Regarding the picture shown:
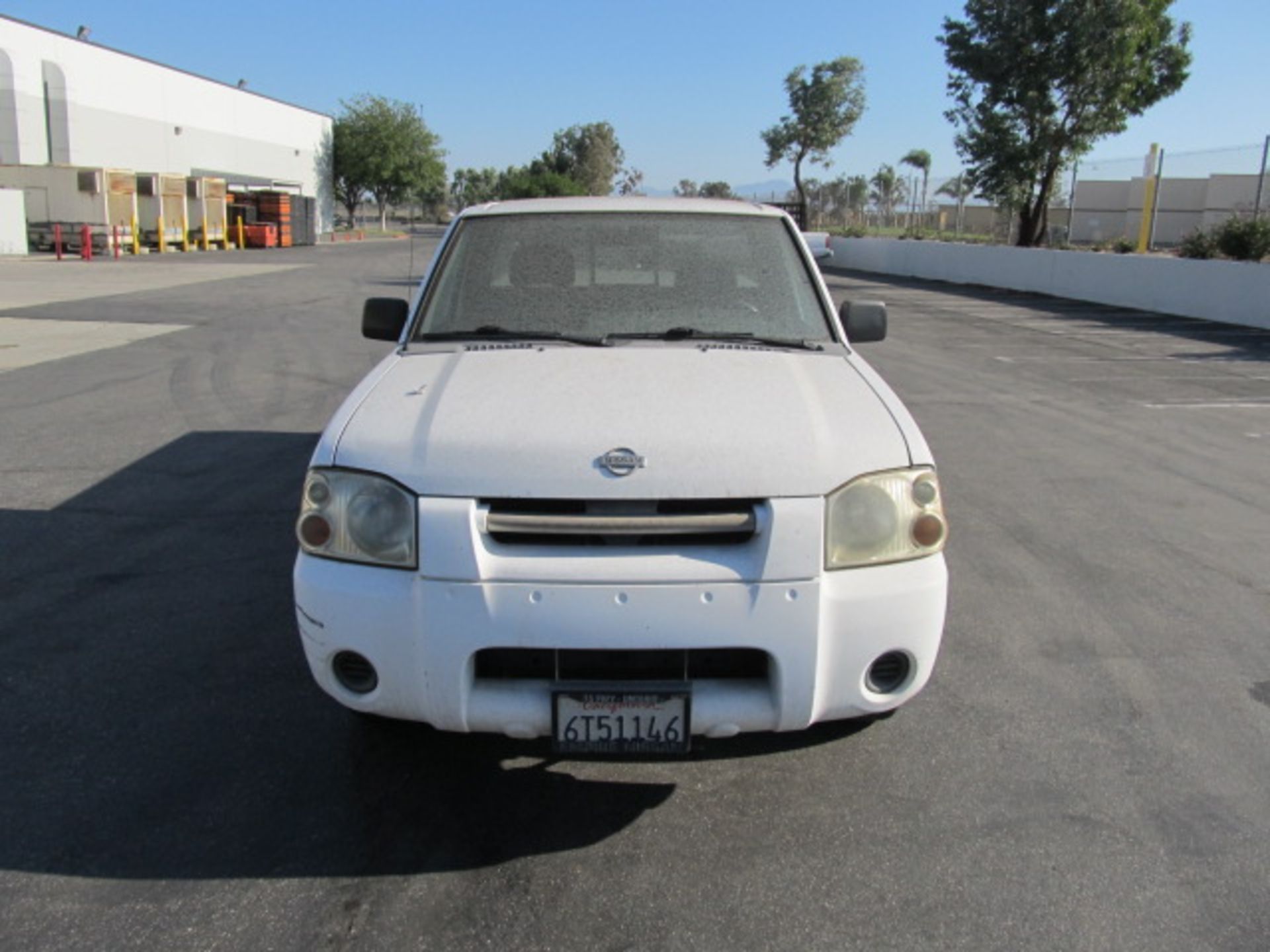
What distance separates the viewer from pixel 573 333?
4.05 m

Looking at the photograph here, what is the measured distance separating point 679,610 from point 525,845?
0.87 meters

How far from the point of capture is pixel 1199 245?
21.1 m

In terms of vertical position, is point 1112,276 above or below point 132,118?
below

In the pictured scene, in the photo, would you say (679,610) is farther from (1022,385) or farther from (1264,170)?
(1264,170)

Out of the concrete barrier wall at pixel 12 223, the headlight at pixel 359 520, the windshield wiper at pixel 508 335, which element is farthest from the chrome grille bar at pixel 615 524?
the concrete barrier wall at pixel 12 223

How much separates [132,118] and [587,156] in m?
32.1

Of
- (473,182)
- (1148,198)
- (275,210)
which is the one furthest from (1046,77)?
(473,182)

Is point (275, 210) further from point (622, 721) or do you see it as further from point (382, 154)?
point (622, 721)

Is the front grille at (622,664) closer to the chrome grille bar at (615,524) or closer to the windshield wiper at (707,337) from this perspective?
the chrome grille bar at (615,524)

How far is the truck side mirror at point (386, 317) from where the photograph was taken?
453 centimetres

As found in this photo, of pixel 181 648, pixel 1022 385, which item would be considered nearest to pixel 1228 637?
pixel 181 648

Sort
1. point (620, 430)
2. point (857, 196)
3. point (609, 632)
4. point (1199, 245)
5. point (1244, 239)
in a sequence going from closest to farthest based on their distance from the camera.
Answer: point (609, 632) → point (620, 430) → point (1244, 239) → point (1199, 245) → point (857, 196)

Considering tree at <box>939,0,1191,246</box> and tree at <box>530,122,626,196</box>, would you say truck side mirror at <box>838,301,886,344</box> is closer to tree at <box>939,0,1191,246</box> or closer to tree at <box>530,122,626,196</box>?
tree at <box>939,0,1191,246</box>

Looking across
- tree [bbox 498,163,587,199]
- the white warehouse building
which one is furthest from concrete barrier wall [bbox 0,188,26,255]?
tree [bbox 498,163,587,199]
